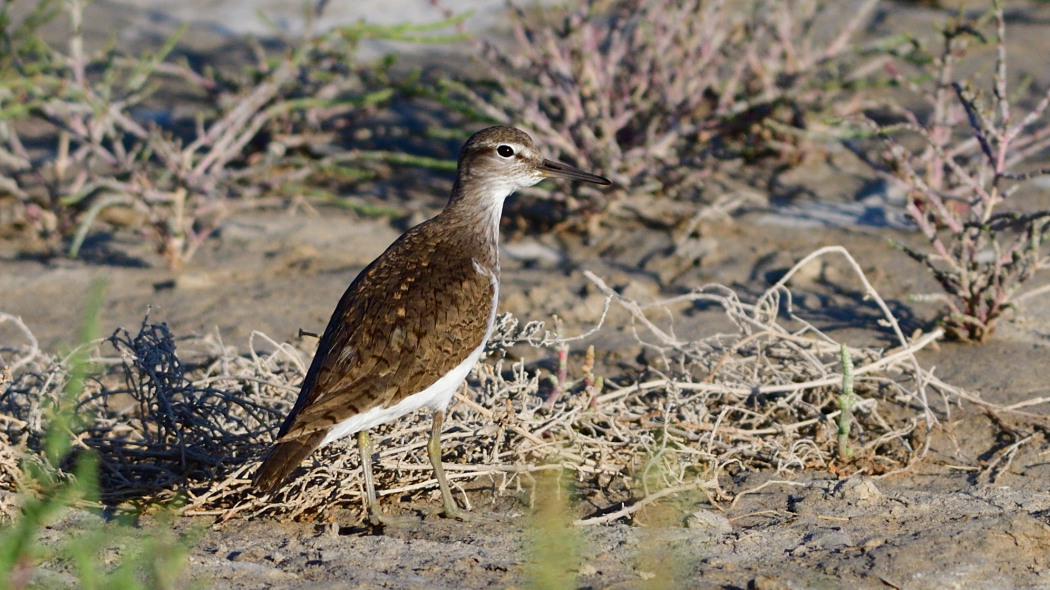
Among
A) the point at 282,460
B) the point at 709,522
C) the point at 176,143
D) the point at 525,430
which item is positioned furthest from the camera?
the point at 176,143

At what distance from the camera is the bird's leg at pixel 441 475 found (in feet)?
12.4

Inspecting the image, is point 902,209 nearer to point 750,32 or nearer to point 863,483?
point 750,32

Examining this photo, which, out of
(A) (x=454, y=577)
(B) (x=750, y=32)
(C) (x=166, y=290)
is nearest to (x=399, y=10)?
(B) (x=750, y=32)

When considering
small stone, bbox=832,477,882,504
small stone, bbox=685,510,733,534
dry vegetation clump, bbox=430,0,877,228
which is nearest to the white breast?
small stone, bbox=685,510,733,534

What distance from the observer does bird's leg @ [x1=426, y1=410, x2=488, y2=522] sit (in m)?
3.77

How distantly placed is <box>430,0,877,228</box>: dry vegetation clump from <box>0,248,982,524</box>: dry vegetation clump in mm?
2092

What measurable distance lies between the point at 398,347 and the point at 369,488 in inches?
18.1

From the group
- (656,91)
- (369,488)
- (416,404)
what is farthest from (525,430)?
(656,91)

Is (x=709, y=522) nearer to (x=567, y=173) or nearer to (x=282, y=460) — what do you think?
(x=282, y=460)

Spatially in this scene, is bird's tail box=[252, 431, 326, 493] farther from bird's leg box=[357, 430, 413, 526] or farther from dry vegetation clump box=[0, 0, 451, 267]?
dry vegetation clump box=[0, 0, 451, 267]

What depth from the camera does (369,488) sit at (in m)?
3.73

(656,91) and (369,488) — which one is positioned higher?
(656,91)

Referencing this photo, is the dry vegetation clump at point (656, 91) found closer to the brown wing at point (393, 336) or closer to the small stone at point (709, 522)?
the brown wing at point (393, 336)

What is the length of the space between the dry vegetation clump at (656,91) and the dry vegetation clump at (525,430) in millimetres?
2092
